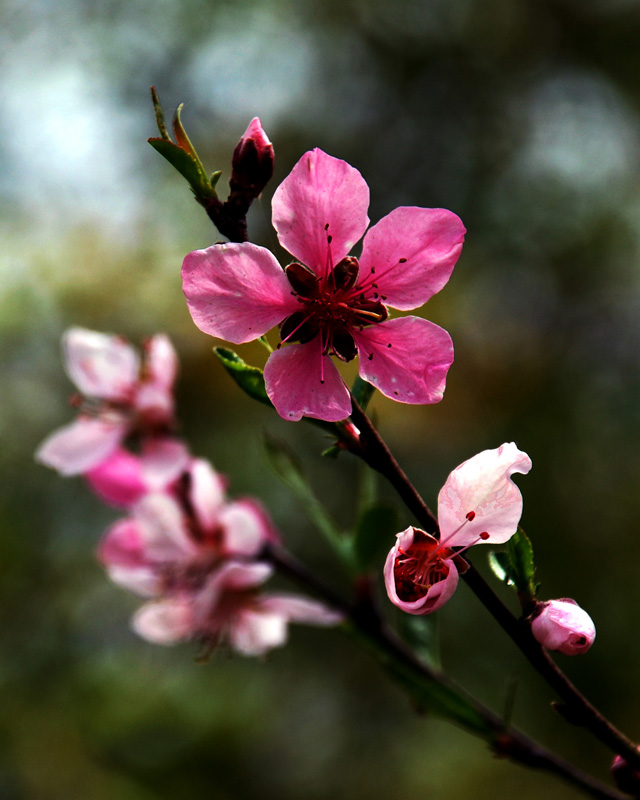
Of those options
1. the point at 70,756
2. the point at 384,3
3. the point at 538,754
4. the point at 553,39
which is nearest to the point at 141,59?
the point at 384,3

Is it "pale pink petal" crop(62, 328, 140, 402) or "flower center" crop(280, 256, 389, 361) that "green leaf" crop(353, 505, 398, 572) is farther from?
"pale pink petal" crop(62, 328, 140, 402)

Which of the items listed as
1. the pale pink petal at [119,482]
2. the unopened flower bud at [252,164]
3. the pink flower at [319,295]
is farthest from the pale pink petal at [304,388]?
the pale pink petal at [119,482]

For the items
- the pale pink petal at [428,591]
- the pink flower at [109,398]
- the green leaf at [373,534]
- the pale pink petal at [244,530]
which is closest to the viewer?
the pale pink petal at [428,591]

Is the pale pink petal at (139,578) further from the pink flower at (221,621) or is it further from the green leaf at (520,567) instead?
the green leaf at (520,567)

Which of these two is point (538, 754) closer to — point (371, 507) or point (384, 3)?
point (371, 507)

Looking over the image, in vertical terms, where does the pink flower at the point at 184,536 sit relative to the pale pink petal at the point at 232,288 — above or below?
below

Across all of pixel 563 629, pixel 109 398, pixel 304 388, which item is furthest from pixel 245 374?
pixel 109 398

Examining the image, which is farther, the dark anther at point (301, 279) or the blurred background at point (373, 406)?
the blurred background at point (373, 406)

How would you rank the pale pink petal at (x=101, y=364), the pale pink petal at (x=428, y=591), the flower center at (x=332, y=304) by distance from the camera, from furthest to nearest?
the pale pink petal at (x=101, y=364) < the flower center at (x=332, y=304) < the pale pink petal at (x=428, y=591)
